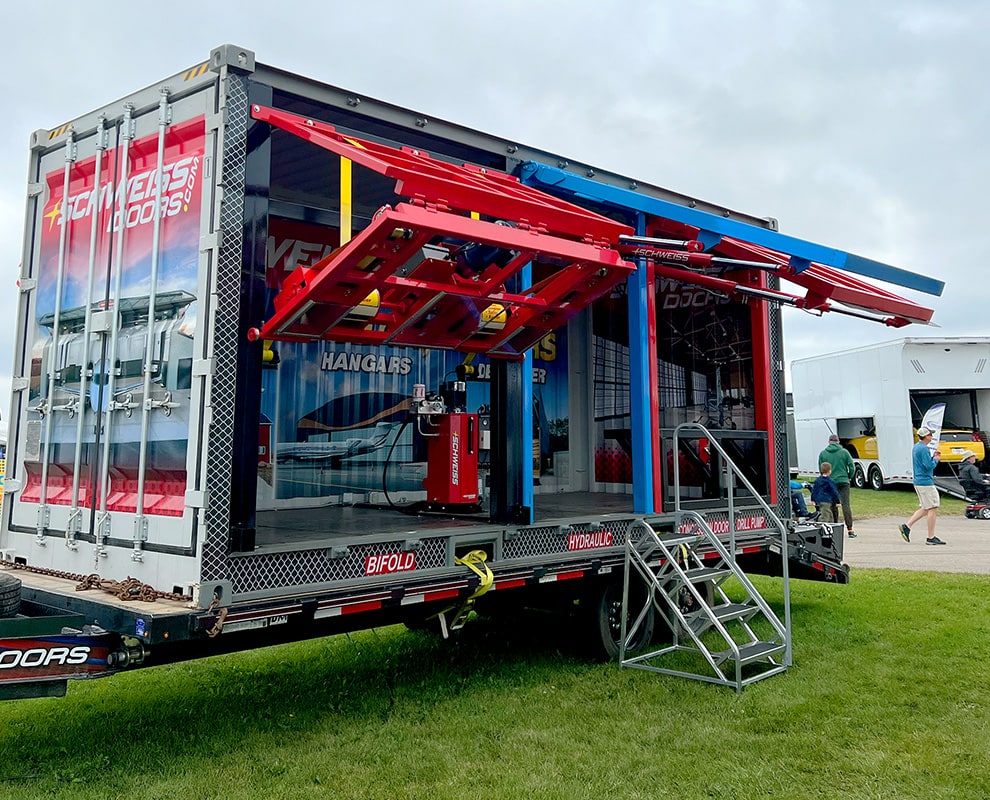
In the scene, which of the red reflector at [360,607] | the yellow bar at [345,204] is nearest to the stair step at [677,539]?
the red reflector at [360,607]

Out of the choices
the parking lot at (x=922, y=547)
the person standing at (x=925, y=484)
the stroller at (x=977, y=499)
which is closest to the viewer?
the parking lot at (x=922, y=547)

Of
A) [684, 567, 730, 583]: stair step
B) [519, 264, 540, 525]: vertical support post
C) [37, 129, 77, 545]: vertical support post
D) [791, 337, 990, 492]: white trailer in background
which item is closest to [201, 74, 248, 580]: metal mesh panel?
[37, 129, 77, 545]: vertical support post

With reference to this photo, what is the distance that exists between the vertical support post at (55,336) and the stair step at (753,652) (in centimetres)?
421

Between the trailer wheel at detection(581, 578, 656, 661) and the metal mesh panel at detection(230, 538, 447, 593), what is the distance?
1828mm

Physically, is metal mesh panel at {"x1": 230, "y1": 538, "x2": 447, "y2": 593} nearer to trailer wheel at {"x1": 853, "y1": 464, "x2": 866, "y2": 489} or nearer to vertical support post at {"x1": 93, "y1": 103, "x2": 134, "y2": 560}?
vertical support post at {"x1": 93, "y1": 103, "x2": 134, "y2": 560}

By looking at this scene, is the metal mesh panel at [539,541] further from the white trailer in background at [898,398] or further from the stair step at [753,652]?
the white trailer in background at [898,398]

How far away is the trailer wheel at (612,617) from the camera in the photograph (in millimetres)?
6207

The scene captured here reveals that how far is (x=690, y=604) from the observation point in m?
7.01

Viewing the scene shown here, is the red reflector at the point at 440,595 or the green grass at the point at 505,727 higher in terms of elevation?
the red reflector at the point at 440,595

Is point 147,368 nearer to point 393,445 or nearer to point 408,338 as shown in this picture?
point 408,338

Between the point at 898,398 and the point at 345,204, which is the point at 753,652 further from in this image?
the point at 898,398

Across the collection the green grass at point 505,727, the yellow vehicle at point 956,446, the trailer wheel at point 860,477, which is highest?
the yellow vehicle at point 956,446

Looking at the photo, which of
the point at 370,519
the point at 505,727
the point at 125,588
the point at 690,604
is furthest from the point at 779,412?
the point at 125,588

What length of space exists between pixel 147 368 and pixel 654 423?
386 centimetres
